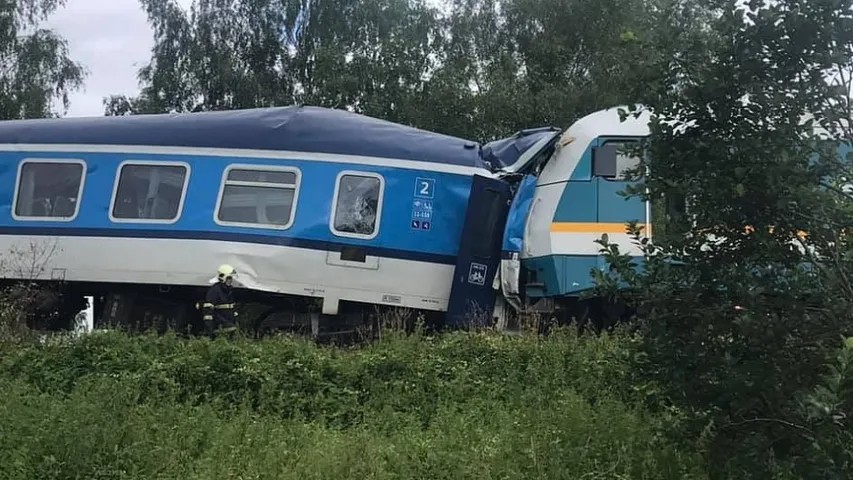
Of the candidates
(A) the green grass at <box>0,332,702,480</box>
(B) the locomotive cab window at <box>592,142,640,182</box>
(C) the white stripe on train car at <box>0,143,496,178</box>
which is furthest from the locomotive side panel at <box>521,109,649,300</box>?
(A) the green grass at <box>0,332,702,480</box>

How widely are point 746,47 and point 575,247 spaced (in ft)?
18.8

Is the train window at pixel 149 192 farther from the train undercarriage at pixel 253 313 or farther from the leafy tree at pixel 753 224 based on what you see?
the leafy tree at pixel 753 224

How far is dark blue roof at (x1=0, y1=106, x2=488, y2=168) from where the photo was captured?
9867 mm

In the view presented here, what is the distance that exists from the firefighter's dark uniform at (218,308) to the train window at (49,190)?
7.08ft

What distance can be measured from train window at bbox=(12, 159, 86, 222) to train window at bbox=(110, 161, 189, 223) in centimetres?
51

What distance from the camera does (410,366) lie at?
7.23m

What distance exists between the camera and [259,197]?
32.0 ft

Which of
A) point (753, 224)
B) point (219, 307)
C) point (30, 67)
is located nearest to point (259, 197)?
point (219, 307)

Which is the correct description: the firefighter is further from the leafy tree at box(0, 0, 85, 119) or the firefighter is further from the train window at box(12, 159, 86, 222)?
the leafy tree at box(0, 0, 85, 119)

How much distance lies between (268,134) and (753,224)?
707 centimetres

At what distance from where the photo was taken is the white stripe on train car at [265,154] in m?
9.82

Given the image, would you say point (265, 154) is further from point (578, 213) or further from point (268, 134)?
point (578, 213)

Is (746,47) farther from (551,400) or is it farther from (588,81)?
(588,81)

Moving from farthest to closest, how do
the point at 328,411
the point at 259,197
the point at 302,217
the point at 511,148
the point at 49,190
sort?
the point at 511,148 < the point at 49,190 < the point at 259,197 < the point at 302,217 < the point at 328,411
